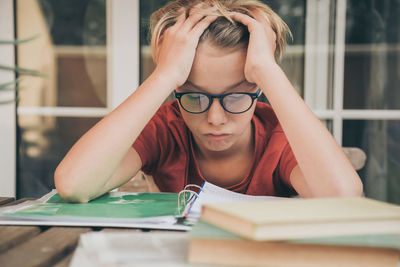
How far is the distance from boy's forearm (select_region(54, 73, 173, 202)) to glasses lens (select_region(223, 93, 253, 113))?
0.18 meters

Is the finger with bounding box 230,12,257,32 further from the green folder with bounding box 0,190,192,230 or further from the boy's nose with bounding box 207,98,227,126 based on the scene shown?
the green folder with bounding box 0,190,192,230

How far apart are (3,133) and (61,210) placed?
2066mm

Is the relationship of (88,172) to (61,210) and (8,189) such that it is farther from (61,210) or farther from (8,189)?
(8,189)

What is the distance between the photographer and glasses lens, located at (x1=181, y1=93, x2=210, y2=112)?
1.08 metres

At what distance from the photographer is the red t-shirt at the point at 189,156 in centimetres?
125

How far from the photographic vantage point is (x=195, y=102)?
1.10m

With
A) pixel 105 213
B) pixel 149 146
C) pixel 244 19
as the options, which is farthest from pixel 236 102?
pixel 105 213

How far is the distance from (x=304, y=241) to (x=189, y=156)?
0.96 m

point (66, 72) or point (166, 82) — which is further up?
point (66, 72)

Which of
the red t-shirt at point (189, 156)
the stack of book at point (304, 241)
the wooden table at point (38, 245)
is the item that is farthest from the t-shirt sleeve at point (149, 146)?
the stack of book at point (304, 241)

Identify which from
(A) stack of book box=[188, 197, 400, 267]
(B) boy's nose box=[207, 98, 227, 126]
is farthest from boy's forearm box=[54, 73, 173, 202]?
(A) stack of book box=[188, 197, 400, 267]

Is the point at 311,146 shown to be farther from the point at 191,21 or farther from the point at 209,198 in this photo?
the point at 191,21

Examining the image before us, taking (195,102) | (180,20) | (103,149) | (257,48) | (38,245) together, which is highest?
(180,20)

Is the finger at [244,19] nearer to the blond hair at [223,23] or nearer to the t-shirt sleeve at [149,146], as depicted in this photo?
the blond hair at [223,23]
